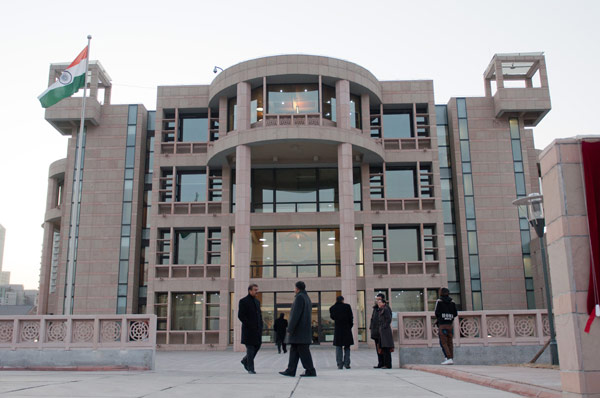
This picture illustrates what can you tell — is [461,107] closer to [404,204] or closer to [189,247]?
[404,204]

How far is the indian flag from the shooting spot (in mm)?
24219

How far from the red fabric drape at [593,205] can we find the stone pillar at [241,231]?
Result: 22974 millimetres

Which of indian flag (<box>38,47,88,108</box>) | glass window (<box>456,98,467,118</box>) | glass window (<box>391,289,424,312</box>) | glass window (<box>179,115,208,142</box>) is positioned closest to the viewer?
indian flag (<box>38,47,88,108</box>)

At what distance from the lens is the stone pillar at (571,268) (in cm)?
603

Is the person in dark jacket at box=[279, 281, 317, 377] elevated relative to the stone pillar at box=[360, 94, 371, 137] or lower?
lower

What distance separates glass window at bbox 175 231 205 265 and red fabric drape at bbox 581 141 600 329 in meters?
27.9

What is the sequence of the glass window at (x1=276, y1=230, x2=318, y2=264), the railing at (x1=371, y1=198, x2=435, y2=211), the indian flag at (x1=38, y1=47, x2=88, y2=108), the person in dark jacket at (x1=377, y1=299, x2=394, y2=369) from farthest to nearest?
1. the railing at (x1=371, y1=198, x2=435, y2=211)
2. the glass window at (x1=276, y1=230, x2=318, y2=264)
3. the indian flag at (x1=38, y1=47, x2=88, y2=108)
4. the person in dark jacket at (x1=377, y1=299, x2=394, y2=369)

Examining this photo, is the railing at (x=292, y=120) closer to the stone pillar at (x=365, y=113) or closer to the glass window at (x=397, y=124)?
the stone pillar at (x=365, y=113)

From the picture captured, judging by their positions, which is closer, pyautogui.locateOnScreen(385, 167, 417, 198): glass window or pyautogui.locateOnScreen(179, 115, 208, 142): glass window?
pyautogui.locateOnScreen(385, 167, 417, 198): glass window

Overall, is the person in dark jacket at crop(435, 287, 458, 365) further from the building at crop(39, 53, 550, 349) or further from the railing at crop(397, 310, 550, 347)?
the building at crop(39, 53, 550, 349)

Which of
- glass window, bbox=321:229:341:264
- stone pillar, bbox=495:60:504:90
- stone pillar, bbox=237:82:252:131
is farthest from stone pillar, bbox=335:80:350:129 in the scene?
stone pillar, bbox=495:60:504:90

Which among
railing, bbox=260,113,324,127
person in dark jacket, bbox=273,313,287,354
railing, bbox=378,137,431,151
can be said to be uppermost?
railing, bbox=260,113,324,127

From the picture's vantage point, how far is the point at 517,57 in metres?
35.7

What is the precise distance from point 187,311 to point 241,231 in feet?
20.5
